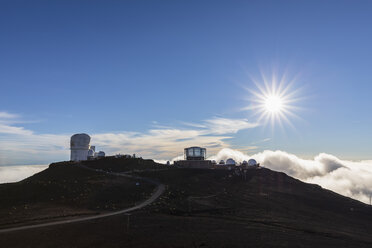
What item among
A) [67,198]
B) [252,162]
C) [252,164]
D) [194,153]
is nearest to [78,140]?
[194,153]

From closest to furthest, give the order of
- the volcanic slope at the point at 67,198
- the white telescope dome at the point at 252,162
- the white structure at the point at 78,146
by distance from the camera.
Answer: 1. the volcanic slope at the point at 67,198
2. the white telescope dome at the point at 252,162
3. the white structure at the point at 78,146

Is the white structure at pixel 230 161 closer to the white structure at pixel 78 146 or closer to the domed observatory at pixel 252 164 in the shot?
the domed observatory at pixel 252 164

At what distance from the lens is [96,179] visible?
6197cm

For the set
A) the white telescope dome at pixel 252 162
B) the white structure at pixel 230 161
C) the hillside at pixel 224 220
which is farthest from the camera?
the white telescope dome at pixel 252 162

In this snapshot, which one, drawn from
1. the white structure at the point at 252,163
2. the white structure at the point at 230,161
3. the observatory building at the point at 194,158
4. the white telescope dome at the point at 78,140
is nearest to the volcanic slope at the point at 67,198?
the observatory building at the point at 194,158

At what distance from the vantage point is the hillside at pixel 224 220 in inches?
1088

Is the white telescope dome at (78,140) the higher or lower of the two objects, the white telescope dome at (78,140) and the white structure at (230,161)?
the higher

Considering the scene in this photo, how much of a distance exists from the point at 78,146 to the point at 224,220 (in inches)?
3105

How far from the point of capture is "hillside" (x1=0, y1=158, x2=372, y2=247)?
27.6m

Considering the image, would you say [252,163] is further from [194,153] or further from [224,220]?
[224,220]

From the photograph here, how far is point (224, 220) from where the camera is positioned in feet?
125

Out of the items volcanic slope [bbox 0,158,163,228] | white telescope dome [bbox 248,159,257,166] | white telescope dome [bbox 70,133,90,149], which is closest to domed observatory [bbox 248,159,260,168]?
white telescope dome [bbox 248,159,257,166]

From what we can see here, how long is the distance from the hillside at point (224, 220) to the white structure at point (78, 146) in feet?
90.7

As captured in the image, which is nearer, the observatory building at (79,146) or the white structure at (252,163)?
the white structure at (252,163)
